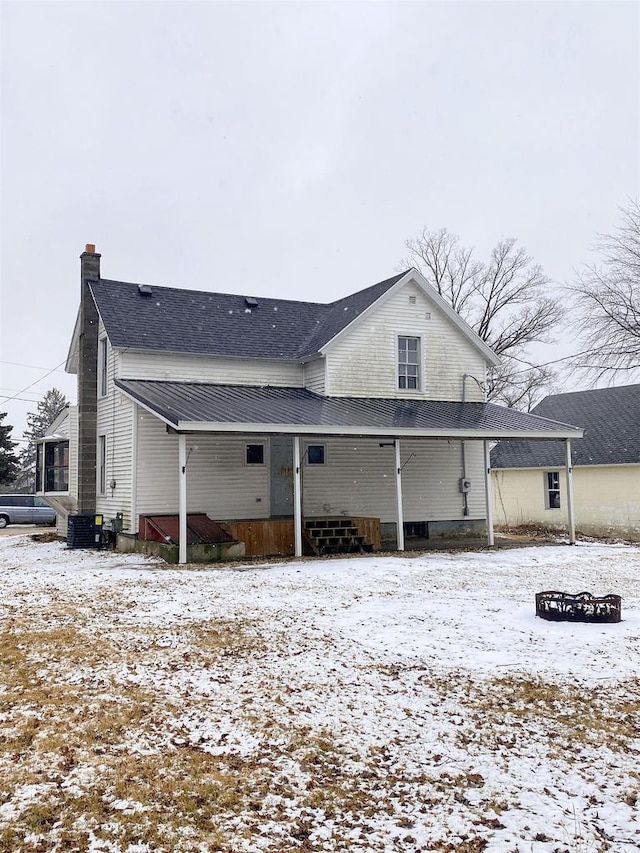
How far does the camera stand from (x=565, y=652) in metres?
7.96

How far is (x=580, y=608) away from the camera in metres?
9.35

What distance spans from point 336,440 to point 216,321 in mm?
4993

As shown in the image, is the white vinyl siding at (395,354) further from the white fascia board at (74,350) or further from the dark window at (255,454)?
the white fascia board at (74,350)

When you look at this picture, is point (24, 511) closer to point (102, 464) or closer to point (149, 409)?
point (102, 464)

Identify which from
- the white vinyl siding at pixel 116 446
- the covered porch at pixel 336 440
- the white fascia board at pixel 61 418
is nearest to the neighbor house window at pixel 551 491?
the covered porch at pixel 336 440

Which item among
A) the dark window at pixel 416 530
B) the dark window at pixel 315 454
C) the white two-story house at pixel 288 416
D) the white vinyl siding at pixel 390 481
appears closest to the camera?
the white two-story house at pixel 288 416

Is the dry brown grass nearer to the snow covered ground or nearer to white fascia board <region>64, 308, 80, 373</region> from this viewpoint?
the snow covered ground

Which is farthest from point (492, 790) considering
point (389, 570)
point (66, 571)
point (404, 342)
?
point (404, 342)

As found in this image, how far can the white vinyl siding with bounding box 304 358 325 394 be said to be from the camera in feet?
65.6

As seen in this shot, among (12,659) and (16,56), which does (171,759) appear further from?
(16,56)

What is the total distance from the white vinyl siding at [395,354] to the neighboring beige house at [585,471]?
17.6ft

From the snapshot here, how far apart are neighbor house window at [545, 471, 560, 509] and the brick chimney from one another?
Result: 15919mm

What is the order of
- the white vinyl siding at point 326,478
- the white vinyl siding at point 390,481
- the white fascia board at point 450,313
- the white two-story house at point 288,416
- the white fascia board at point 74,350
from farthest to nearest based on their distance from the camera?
1. the white fascia board at point 74,350
2. the white fascia board at point 450,313
3. the white vinyl siding at point 390,481
4. the white vinyl siding at point 326,478
5. the white two-story house at point 288,416

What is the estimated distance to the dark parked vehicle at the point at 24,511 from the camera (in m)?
35.3
